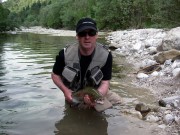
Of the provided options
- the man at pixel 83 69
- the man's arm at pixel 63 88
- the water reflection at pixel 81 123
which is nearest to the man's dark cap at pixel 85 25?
the man at pixel 83 69

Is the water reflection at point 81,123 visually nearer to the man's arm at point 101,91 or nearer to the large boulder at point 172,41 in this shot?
the man's arm at point 101,91

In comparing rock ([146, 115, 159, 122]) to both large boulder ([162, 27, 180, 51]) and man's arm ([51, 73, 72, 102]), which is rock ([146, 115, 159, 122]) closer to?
man's arm ([51, 73, 72, 102])

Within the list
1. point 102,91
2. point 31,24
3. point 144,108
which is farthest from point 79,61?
point 31,24

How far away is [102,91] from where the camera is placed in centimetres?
532

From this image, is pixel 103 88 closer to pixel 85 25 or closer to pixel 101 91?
pixel 101 91

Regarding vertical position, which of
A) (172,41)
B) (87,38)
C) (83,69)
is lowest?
(172,41)

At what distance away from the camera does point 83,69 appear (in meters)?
5.52

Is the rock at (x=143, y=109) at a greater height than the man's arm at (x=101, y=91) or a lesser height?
lesser

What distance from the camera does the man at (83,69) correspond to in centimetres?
536

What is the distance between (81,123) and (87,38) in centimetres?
155

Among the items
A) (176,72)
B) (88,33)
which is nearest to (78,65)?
(88,33)

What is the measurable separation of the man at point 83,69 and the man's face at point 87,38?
43mm

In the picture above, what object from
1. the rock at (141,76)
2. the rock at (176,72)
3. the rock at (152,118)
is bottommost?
the rock at (141,76)

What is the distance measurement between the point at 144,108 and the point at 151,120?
0.52m
